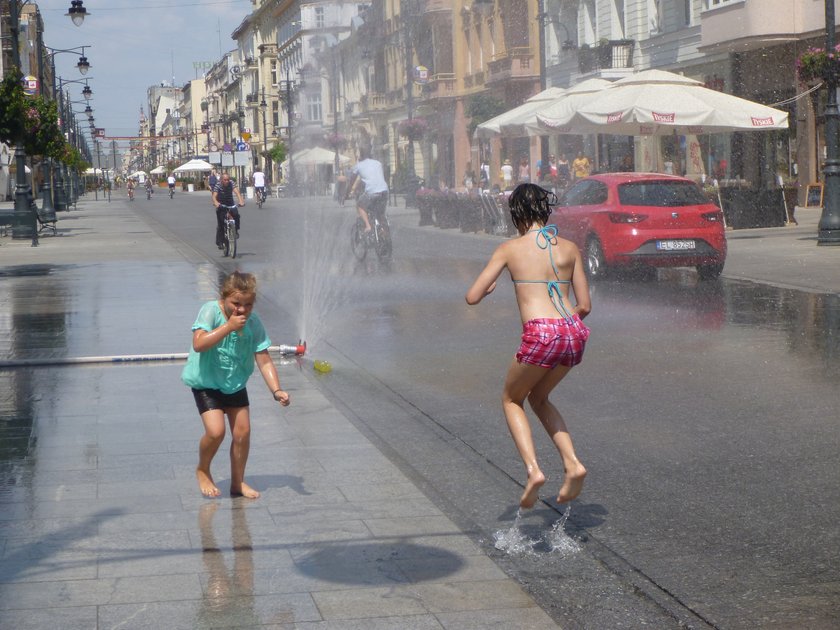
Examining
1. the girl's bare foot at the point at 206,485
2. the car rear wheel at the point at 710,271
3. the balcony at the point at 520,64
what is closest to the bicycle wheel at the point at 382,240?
the car rear wheel at the point at 710,271

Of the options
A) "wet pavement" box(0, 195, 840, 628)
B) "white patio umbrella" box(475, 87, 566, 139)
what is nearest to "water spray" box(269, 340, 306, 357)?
"wet pavement" box(0, 195, 840, 628)

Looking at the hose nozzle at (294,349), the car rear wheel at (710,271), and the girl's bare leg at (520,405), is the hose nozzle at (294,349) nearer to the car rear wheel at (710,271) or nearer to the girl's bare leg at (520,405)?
the girl's bare leg at (520,405)

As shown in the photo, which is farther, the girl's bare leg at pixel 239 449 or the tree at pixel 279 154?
the tree at pixel 279 154

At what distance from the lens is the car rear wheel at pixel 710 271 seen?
1747cm

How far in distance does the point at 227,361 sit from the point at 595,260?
12358 millimetres

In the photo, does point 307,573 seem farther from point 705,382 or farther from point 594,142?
point 594,142

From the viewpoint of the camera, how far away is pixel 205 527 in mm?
5633

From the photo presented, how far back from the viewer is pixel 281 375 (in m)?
10.1

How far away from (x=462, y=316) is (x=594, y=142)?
110 feet

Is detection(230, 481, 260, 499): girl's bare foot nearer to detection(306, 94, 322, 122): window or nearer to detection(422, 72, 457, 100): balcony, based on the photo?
detection(306, 94, 322, 122): window

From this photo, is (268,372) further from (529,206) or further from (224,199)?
(224,199)

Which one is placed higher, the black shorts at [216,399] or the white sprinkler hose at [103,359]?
the black shorts at [216,399]

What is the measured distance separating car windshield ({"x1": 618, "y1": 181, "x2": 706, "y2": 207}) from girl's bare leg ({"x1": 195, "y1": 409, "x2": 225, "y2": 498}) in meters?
12.1

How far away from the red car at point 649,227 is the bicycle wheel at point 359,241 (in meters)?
4.52
